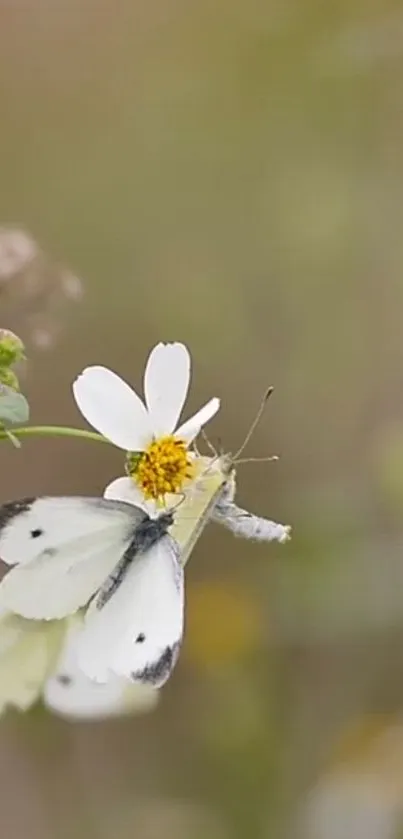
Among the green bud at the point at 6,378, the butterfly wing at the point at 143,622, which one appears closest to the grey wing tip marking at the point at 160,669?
the butterfly wing at the point at 143,622

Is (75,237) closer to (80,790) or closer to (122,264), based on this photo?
(122,264)

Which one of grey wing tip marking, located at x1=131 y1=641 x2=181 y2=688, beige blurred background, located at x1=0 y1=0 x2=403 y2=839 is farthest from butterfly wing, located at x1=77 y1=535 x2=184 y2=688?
beige blurred background, located at x1=0 y1=0 x2=403 y2=839

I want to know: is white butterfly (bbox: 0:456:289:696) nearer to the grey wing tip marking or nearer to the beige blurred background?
the grey wing tip marking

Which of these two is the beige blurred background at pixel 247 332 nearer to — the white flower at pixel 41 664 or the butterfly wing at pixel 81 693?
the butterfly wing at pixel 81 693

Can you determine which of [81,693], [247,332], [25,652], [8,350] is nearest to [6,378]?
[8,350]

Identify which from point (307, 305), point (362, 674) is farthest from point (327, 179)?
point (362, 674)

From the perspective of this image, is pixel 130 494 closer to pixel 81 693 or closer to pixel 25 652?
pixel 25 652

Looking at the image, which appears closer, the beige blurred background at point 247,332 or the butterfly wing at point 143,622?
the butterfly wing at point 143,622

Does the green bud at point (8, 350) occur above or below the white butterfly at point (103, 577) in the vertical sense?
above
